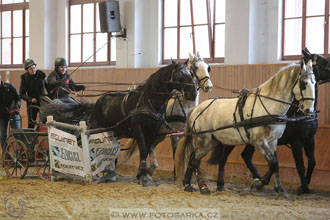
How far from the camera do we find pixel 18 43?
1498 centimetres

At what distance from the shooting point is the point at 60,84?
8844mm

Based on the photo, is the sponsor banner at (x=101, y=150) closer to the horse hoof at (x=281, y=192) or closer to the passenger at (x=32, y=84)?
the passenger at (x=32, y=84)

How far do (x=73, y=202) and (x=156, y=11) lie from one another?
6.48 metres

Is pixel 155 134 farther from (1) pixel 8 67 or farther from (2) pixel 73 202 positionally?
(1) pixel 8 67

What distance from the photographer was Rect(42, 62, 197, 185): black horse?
766cm

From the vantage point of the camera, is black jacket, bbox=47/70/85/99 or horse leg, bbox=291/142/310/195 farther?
black jacket, bbox=47/70/85/99

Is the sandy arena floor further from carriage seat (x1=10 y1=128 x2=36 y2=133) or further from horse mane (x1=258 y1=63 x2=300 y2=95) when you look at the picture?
horse mane (x1=258 y1=63 x2=300 y2=95)

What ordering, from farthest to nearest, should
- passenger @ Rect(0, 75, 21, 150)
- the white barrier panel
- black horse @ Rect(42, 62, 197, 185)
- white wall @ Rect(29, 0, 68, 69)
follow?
white wall @ Rect(29, 0, 68, 69) < passenger @ Rect(0, 75, 21, 150) < the white barrier panel < black horse @ Rect(42, 62, 197, 185)

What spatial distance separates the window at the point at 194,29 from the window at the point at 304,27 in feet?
4.69

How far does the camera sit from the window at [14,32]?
1475 centimetres

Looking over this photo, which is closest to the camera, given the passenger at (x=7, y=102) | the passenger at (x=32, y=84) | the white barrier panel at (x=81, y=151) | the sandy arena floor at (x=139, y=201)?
the sandy arena floor at (x=139, y=201)

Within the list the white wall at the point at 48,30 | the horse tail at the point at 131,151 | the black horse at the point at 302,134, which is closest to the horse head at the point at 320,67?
the black horse at the point at 302,134

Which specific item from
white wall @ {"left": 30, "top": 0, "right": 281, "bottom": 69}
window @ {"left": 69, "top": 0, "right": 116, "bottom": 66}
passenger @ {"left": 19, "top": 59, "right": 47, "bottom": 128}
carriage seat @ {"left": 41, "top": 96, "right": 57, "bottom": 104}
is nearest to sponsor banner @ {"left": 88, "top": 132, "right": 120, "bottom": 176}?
carriage seat @ {"left": 41, "top": 96, "right": 57, "bottom": 104}

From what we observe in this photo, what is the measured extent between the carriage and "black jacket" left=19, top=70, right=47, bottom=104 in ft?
2.72
